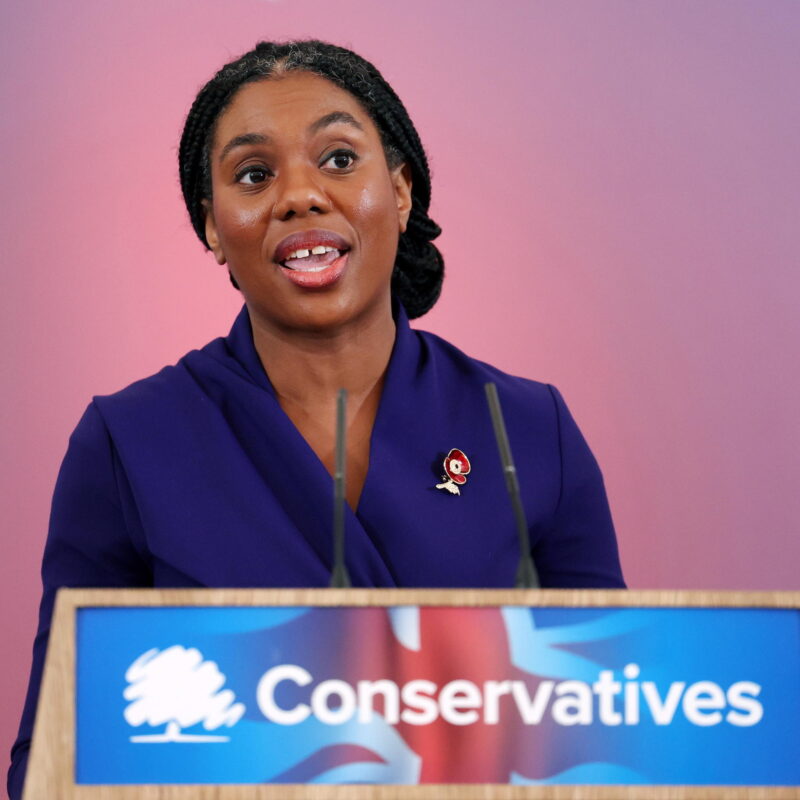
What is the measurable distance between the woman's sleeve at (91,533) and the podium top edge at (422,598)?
1.61 feet

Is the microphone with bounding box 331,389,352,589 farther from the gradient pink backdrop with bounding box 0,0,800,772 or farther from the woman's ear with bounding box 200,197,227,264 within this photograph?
the gradient pink backdrop with bounding box 0,0,800,772

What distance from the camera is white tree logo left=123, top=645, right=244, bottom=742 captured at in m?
0.78

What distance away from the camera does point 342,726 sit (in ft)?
2.58

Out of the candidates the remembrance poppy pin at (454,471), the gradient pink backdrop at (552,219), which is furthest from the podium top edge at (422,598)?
the gradient pink backdrop at (552,219)

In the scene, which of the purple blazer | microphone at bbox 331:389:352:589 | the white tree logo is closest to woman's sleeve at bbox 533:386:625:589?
the purple blazer

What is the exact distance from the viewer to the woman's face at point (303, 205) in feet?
4.41

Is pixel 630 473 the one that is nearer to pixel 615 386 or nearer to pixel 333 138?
pixel 615 386

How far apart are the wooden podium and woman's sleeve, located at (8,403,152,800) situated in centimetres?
49

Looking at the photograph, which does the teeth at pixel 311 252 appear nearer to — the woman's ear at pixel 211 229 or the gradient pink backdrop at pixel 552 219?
the woman's ear at pixel 211 229

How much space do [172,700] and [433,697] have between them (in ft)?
0.51

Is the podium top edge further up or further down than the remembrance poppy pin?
further down

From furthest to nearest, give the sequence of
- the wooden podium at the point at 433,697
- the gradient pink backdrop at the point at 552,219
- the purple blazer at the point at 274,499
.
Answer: the gradient pink backdrop at the point at 552,219, the purple blazer at the point at 274,499, the wooden podium at the point at 433,697

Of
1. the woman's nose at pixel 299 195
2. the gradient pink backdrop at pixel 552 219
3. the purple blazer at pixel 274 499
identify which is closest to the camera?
the purple blazer at pixel 274 499

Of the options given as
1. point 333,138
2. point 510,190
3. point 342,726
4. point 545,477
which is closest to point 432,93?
point 510,190
